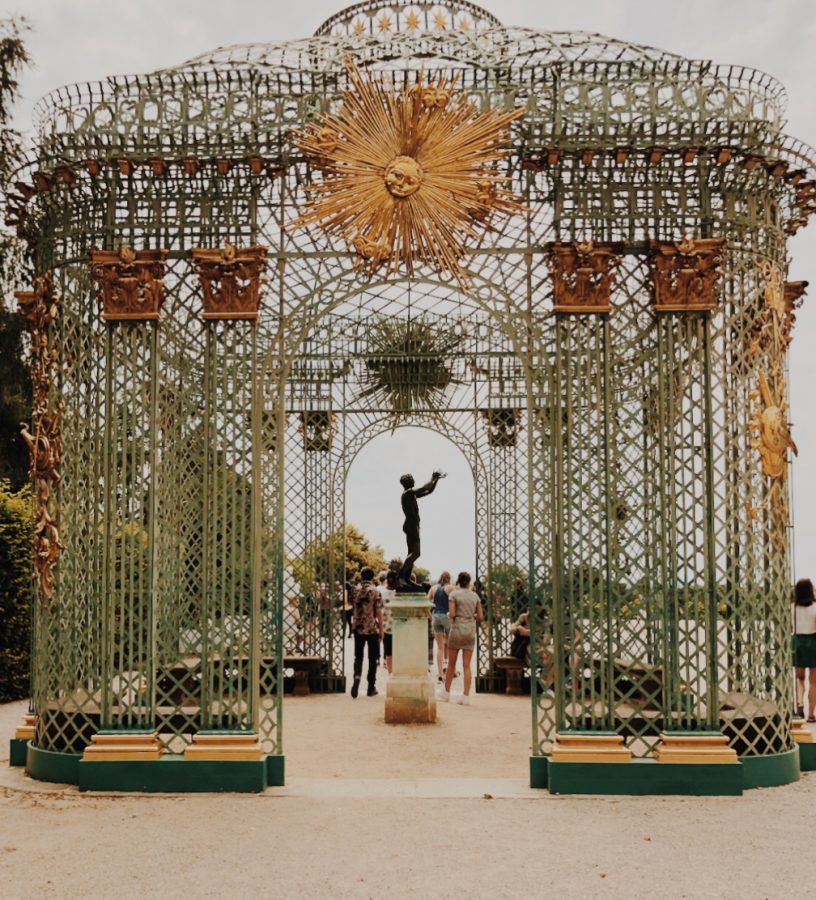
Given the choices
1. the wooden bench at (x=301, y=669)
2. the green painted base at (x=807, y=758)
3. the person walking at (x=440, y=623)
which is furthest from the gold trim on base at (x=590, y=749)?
the wooden bench at (x=301, y=669)

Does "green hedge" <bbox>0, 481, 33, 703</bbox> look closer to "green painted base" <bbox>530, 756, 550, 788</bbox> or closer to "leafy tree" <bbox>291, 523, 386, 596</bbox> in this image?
"leafy tree" <bbox>291, 523, 386, 596</bbox>

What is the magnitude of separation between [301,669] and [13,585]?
12.1 ft

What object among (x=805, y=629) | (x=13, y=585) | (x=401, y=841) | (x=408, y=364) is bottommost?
(x=401, y=841)

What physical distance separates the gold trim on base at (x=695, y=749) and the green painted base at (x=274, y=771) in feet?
9.05

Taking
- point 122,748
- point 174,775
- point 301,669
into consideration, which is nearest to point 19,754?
point 122,748

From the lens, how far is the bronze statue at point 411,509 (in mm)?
12234

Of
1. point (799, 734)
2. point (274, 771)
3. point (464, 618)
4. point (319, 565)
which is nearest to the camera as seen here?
point (274, 771)

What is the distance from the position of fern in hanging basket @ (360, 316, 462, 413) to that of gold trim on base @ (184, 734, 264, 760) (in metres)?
7.32

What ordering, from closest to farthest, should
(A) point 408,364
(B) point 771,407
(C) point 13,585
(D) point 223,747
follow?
(D) point 223,747 → (B) point 771,407 → (C) point 13,585 → (A) point 408,364

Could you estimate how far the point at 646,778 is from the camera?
305 inches

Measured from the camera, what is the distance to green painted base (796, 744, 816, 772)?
8797mm

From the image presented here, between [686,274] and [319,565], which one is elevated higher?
[686,274]

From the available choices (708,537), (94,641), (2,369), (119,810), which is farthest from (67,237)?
(2,369)

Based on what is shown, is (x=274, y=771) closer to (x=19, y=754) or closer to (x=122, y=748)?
(x=122, y=748)
